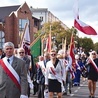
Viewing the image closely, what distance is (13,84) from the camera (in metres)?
6.25

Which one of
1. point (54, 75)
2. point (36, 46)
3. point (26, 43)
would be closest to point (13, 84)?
point (54, 75)

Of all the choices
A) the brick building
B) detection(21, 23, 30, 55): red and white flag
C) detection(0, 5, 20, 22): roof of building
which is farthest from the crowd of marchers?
detection(0, 5, 20, 22): roof of building

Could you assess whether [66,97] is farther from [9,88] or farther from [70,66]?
[9,88]

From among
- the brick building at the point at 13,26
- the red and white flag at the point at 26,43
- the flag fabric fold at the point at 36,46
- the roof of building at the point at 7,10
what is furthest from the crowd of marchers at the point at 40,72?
the roof of building at the point at 7,10

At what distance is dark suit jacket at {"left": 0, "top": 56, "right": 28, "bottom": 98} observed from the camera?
6199 millimetres

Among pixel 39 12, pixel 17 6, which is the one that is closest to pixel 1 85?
pixel 17 6

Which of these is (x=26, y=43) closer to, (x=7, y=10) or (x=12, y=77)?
(x=12, y=77)

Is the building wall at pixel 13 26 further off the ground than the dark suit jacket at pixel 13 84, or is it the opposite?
the building wall at pixel 13 26

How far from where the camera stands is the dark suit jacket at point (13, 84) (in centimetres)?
620

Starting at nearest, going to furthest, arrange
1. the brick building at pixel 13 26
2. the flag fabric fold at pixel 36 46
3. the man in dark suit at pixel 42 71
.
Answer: the man in dark suit at pixel 42 71
the flag fabric fold at pixel 36 46
the brick building at pixel 13 26

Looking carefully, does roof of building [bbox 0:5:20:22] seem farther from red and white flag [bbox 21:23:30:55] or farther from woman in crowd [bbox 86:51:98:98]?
red and white flag [bbox 21:23:30:55]

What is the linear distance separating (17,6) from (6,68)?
7925 cm

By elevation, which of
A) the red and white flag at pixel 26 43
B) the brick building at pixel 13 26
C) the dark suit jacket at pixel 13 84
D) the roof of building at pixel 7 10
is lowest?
the dark suit jacket at pixel 13 84

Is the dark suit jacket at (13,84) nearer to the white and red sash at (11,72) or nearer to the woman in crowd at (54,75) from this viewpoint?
the white and red sash at (11,72)
